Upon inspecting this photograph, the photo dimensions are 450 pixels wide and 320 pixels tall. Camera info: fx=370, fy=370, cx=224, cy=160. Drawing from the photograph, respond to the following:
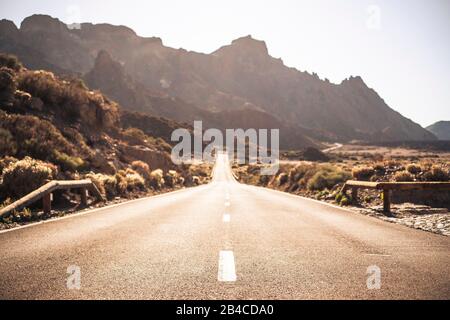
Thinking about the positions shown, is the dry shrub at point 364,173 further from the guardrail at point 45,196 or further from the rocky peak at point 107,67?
the rocky peak at point 107,67

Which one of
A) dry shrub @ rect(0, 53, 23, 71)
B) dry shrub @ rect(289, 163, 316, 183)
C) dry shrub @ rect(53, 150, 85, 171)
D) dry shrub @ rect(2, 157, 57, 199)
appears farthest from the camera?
dry shrub @ rect(289, 163, 316, 183)

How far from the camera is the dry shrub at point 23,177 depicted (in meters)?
12.6

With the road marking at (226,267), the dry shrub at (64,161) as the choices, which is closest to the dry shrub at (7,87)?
the dry shrub at (64,161)

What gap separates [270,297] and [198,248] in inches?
111

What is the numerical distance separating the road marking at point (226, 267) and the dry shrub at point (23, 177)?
9.39 metres

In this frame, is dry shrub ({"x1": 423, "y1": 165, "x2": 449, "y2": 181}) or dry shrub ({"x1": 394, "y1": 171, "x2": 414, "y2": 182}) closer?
dry shrub ({"x1": 423, "y1": 165, "x2": 449, "y2": 181})

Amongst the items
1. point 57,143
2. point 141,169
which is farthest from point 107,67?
point 57,143

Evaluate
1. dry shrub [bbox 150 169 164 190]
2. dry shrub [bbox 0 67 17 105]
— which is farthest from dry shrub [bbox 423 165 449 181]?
dry shrub [bbox 0 67 17 105]

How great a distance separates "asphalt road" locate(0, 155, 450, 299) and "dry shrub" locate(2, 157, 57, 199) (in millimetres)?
3685

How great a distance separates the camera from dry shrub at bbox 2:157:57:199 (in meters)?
12.6

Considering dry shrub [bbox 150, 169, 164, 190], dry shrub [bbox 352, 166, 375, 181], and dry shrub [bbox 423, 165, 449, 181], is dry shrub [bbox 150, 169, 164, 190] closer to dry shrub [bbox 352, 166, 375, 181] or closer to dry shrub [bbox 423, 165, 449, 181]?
dry shrub [bbox 352, 166, 375, 181]
